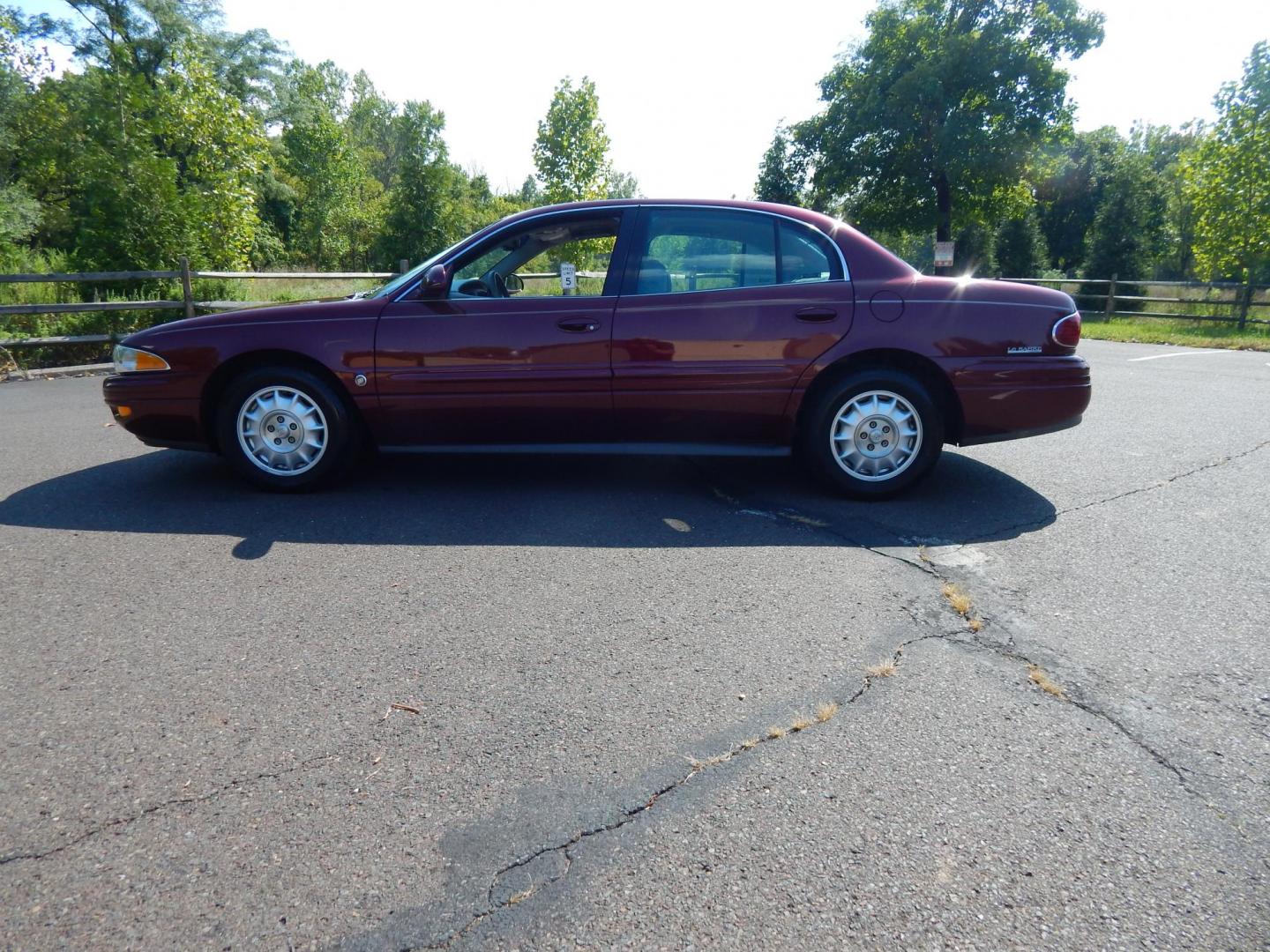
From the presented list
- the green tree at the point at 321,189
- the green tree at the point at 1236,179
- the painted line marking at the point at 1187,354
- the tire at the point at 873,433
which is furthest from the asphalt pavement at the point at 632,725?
the green tree at the point at 321,189

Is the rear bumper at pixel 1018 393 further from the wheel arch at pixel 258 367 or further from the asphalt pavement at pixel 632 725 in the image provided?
the wheel arch at pixel 258 367

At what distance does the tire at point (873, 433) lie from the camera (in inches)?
182

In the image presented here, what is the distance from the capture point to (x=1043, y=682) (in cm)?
270

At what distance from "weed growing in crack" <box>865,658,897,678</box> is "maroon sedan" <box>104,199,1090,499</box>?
2010mm

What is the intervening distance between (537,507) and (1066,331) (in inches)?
122

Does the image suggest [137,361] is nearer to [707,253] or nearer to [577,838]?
[707,253]

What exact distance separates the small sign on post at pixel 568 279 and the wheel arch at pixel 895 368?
1.44 meters

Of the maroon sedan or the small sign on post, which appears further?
the small sign on post

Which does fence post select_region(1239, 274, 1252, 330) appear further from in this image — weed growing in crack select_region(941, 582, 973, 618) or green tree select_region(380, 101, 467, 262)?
green tree select_region(380, 101, 467, 262)

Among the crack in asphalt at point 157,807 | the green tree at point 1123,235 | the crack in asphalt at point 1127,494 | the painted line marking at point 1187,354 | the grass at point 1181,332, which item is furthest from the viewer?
the green tree at point 1123,235

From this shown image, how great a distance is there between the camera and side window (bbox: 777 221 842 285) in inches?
183

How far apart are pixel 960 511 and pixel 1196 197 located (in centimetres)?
2204

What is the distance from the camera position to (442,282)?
15.1ft

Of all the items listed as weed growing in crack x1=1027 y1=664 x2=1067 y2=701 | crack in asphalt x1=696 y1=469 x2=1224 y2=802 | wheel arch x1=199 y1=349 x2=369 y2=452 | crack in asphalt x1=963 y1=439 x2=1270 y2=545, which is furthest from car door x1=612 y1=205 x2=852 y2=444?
weed growing in crack x1=1027 y1=664 x2=1067 y2=701
